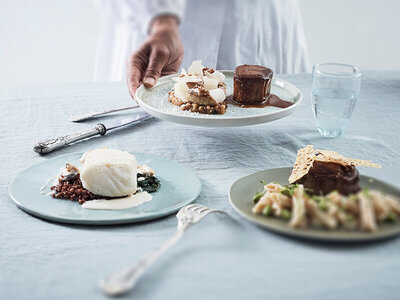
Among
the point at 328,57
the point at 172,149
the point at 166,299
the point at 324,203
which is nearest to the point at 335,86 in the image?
the point at 172,149

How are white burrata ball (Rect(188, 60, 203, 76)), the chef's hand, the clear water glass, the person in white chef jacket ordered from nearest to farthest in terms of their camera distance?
1. the clear water glass
2. white burrata ball (Rect(188, 60, 203, 76))
3. the chef's hand
4. the person in white chef jacket

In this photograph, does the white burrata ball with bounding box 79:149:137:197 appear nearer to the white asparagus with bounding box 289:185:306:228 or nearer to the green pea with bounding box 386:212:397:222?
the white asparagus with bounding box 289:185:306:228

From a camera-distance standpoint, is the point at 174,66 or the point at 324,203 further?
the point at 174,66

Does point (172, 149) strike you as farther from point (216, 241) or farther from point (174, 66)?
point (174, 66)

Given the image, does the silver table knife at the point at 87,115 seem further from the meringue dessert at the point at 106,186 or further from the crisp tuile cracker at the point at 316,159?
the crisp tuile cracker at the point at 316,159

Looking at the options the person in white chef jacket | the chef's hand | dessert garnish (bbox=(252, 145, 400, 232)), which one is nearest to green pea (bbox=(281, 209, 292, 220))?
dessert garnish (bbox=(252, 145, 400, 232))

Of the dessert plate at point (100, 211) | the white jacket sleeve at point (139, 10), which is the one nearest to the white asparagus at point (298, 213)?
the dessert plate at point (100, 211)
